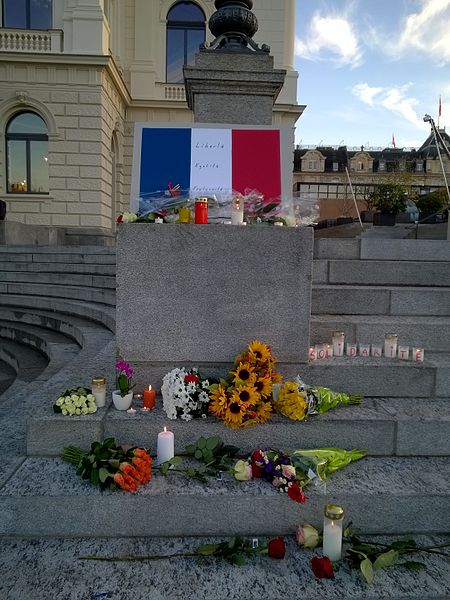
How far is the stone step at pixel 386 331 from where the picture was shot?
394cm

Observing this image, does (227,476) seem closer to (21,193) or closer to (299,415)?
(299,415)

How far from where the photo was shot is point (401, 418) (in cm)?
297

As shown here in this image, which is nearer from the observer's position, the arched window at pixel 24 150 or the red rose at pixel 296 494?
the red rose at pixel 296 494

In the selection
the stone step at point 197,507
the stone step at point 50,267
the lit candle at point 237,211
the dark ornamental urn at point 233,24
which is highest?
the dark ornamental urn at point 233,24

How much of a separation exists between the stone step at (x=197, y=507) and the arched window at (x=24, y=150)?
15.3m

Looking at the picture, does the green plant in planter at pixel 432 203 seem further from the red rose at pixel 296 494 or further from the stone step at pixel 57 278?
the red rose at pixel 296 494

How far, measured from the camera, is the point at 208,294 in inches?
127

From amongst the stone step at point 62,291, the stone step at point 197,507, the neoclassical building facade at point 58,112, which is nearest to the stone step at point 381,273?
the stone step at point 197,507

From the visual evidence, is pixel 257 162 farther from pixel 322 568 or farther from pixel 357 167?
pixel 357 167

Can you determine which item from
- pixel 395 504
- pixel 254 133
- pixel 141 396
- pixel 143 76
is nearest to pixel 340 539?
pixel 395 504

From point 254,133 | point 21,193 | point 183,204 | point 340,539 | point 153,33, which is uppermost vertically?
point 153,33

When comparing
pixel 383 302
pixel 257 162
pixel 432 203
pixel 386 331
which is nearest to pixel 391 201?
pixel 432 203

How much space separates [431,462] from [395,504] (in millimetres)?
550

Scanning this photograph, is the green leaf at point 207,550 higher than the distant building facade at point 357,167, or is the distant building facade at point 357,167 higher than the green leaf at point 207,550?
the distant building facade at point 357,167
